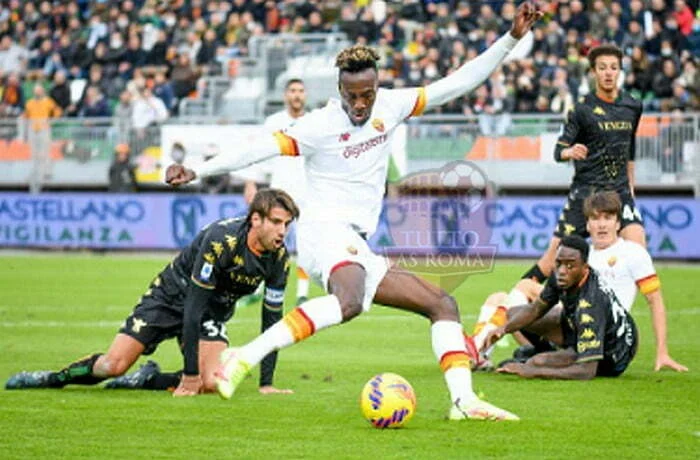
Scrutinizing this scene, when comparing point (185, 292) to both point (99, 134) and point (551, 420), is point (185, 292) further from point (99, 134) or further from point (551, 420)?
point (99, 134)

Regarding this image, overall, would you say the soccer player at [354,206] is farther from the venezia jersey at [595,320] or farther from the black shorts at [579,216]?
the black shorts at [579,216]

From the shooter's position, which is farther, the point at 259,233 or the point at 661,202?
the point at 661,202

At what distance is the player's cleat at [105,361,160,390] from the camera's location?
1020 cm

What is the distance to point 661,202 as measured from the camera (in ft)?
81.8

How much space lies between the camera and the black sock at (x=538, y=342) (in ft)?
A: 37.2

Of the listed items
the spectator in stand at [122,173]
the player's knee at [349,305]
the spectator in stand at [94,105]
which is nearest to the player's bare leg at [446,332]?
the player's knee at [349,305]

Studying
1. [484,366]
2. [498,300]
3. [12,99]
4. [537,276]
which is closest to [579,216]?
[537,276]

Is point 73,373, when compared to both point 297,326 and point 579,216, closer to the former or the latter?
point 297,326

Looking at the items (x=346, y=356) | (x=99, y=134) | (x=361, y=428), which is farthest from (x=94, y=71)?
(x=361, y=428)

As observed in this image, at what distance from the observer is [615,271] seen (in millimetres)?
11586

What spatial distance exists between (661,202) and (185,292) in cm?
1612

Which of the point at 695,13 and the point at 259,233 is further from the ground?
the point at 695,13

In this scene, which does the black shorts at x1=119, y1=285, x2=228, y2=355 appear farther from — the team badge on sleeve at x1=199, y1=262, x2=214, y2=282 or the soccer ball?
the soccer ball

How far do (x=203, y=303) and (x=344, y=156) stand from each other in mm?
1430
